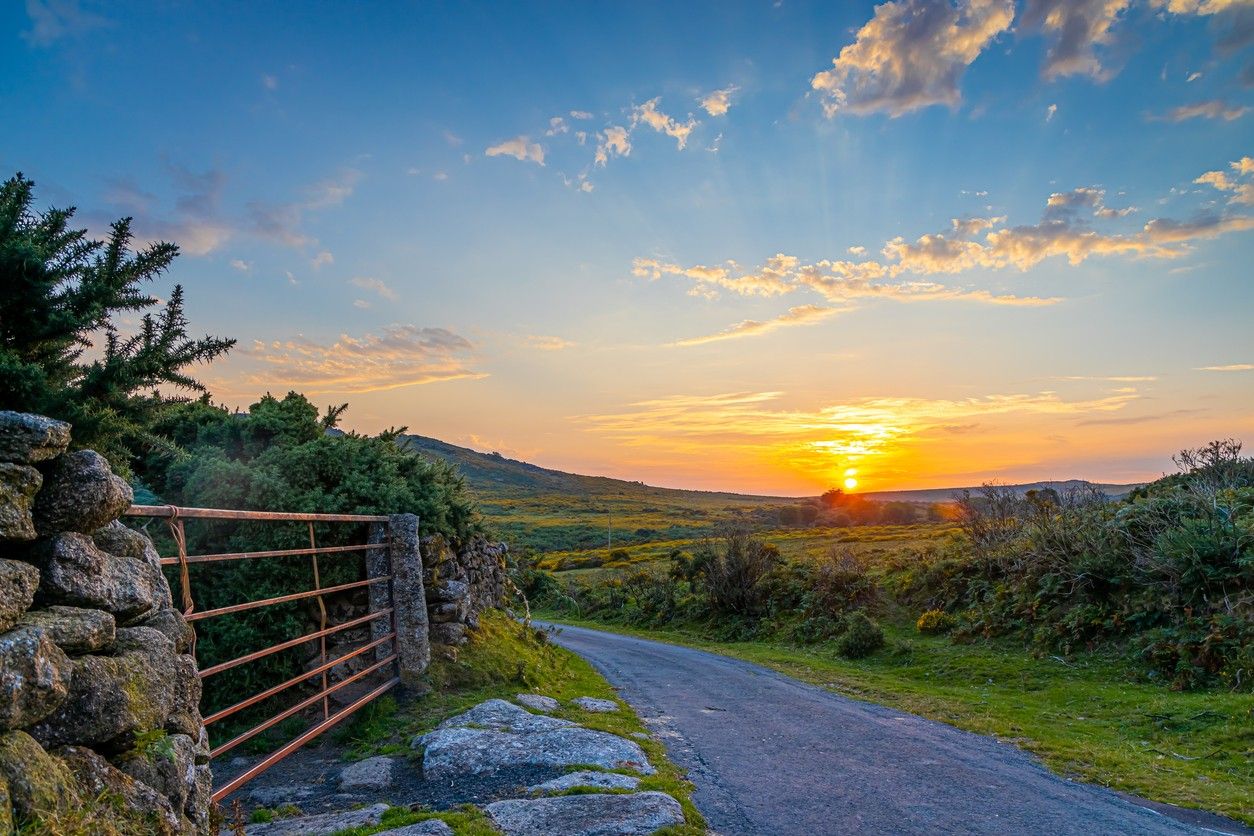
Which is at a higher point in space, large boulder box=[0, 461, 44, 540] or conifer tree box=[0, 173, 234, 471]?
conifer tree box=[0, 173, 234, 471]

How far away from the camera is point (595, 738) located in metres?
8.21

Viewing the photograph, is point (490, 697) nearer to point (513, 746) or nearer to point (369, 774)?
point (513, 746)

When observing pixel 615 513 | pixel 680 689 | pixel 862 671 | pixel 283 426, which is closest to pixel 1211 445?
pixel 862 671

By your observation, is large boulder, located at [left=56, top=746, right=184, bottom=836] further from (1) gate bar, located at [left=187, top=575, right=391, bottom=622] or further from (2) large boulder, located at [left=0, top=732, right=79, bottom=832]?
(1) gate bar, located at [left=187, top=575, right=391, bottom=622]

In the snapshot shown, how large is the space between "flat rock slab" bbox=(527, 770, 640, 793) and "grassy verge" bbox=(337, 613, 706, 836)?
17 centimetres

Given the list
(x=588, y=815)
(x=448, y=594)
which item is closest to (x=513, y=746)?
(x=588, y=815)

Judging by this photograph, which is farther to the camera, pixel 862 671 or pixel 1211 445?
pixel 1211 445

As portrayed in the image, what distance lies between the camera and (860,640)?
→ 19328 millimetres

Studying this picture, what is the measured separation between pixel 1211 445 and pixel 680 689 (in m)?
15.5

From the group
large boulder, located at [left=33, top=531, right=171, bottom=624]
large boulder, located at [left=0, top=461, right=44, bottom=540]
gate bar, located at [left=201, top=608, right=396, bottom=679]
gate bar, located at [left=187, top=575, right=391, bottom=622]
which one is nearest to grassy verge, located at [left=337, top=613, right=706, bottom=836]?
gate bar, located at [left=201, top=608, right=396, bottom=679]

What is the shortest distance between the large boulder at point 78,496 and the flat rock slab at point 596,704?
7670 mm

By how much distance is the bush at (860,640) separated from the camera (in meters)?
19.2

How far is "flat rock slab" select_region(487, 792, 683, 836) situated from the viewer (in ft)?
18.4

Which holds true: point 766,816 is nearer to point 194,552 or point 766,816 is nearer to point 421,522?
point 421,522
